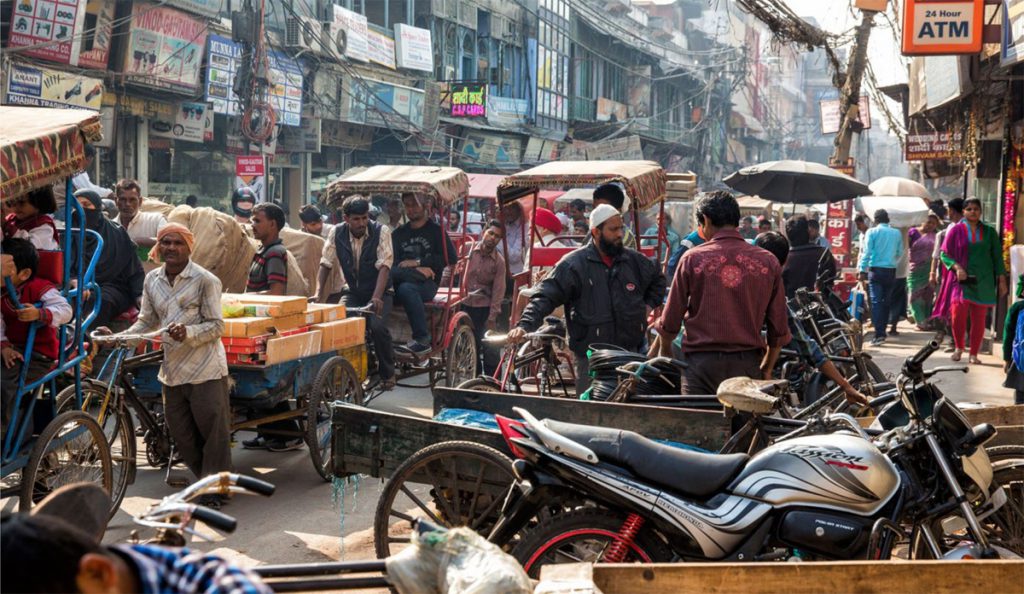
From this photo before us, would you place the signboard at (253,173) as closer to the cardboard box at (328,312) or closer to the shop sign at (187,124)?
the shop sign at (187,124)

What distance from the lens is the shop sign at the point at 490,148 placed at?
3669 centimetres

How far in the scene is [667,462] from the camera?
3.82m

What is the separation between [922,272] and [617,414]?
505 inches

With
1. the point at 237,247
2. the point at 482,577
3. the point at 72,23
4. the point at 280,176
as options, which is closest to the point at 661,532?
the point at 482,577

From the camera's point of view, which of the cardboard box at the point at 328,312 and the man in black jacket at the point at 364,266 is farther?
the man in black jacket at the point at 364,266

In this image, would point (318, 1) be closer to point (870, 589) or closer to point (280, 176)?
point (280, 176)

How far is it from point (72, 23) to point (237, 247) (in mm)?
12971

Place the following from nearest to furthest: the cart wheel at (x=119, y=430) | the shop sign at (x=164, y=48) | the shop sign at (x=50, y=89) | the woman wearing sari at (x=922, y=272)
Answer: the cart wheel at (x=119, y=430) → the woman wearing sari at (x=922, y=272) → the shop sign at (x=50, y=89) → the shop sign at (x=164, y=48)

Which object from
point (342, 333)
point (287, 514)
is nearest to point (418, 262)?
point (342, 333)

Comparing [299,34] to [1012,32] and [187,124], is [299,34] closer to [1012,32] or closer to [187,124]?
[187,124]

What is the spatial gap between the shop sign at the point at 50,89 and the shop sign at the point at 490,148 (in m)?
16.9

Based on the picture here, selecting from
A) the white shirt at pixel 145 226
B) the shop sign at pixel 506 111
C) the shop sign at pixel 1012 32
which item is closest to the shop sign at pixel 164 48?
the white shirt at pixel 145 226

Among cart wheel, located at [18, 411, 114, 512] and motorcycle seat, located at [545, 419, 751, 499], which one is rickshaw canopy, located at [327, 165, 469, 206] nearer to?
cart wheel, located at [18, 411, 114, 512]

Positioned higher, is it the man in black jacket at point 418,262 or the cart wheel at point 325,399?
the man in black jacket at point 418,262
